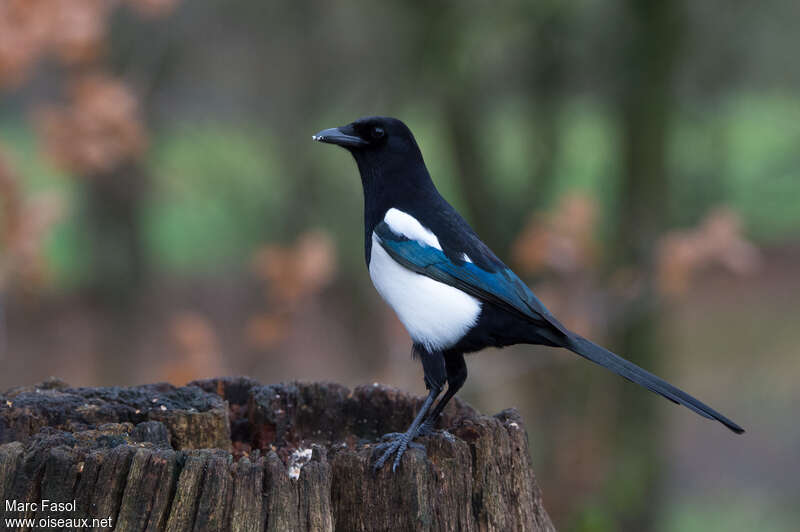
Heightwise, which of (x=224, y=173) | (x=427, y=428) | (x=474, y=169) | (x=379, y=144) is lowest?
(x=224, y=173)

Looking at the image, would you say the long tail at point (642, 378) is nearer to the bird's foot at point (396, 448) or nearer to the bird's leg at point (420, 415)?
the bird's leg at point (420, 415)

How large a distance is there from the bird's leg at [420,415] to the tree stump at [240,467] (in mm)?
46

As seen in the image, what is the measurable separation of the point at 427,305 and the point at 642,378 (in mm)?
795

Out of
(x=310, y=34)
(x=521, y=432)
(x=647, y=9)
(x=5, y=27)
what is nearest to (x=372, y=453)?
(x=521, y=432)

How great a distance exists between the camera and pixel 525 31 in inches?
286

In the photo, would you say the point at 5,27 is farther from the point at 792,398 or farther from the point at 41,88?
the point at 792,398

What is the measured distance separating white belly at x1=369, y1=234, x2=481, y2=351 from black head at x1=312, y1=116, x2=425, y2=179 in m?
0.44

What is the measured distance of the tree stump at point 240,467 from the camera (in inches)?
93.5

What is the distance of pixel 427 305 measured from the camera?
3436mm

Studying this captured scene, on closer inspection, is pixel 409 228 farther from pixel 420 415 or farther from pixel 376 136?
pixel 420 415

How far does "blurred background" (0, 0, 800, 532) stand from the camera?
18.5 ft

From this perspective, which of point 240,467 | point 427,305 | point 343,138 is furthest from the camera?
point 343,138

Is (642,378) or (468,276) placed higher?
(468,276)

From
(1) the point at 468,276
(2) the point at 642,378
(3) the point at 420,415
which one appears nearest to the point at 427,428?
(3) the point at 420,415
